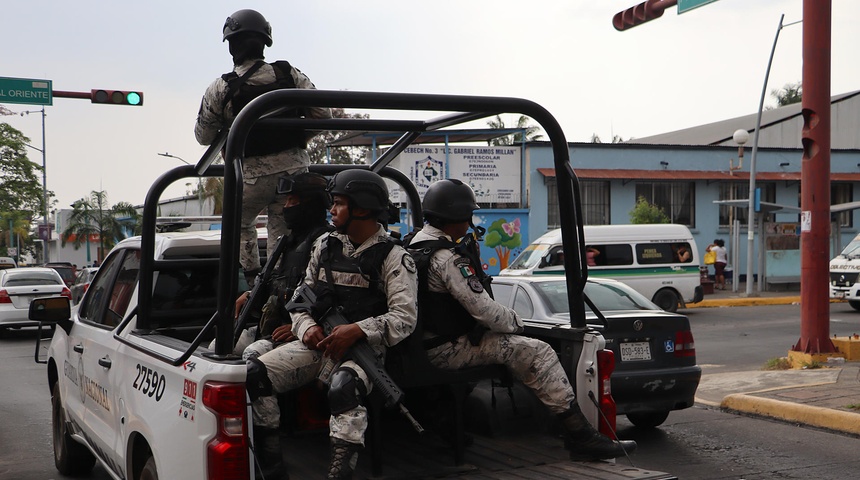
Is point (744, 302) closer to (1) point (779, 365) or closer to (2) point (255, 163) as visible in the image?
(1) point (779, 365)

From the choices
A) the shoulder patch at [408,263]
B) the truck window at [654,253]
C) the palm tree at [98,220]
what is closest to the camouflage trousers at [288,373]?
the shoulder patch at [408,263]

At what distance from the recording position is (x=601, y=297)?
938cm

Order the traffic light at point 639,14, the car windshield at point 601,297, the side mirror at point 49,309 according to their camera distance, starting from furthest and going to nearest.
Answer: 1. the traffic light at point 639,14
2. the car windshield at point 601,297
3. the side mirror at point 49,309

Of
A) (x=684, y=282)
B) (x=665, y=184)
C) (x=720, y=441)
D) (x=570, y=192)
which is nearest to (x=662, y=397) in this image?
(x=720, y=441)

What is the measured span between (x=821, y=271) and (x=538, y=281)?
13.6 feet

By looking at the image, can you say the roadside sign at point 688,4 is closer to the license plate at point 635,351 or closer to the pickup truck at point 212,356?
the license plate at point 635,351

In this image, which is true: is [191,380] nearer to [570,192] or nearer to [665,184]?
[570,192]

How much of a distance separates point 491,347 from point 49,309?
2888 millimetres

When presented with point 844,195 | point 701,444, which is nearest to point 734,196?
point 844,195

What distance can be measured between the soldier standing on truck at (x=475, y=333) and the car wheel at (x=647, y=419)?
405 centimetres

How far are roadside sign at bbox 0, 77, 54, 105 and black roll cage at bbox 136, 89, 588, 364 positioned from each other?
632 inches

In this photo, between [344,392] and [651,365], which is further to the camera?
[651,365]

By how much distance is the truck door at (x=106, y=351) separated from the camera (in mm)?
4766

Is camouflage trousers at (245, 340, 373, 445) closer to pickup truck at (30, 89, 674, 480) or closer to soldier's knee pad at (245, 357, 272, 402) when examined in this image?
soldier's knee pad at (245, 357, 272, 402)
